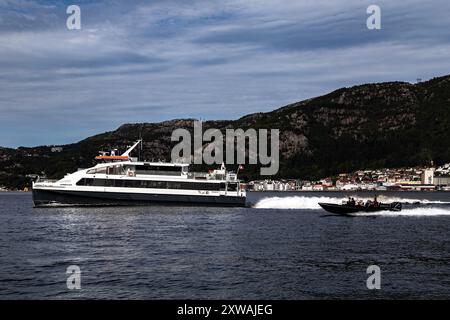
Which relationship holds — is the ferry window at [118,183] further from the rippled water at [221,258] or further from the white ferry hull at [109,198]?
the rippled water at [221,258]

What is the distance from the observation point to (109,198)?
257 ft

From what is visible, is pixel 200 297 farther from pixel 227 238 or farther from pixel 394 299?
pixel 227 238

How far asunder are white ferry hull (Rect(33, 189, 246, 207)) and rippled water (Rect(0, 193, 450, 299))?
57.3 ft

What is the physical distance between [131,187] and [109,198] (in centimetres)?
362

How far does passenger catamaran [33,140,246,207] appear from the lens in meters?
78.7

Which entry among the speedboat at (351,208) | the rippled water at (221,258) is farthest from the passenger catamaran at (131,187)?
the speedboat at (351,208)

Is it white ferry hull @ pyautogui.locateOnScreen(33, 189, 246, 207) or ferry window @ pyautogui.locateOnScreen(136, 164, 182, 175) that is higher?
ferry window @ pyautogui.locateOnScreen(136, 164, 182, 175)

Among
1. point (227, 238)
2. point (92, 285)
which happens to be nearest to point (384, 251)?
point (227, 238)

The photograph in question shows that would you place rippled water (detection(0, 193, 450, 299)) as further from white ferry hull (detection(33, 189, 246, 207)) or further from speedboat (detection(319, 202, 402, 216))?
white ferry hull (detection(33, 189, 246, 207))

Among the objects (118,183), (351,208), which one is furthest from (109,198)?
(351,208)

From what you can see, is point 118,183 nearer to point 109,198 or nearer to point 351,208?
point 109,198

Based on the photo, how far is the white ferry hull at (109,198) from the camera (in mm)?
78500

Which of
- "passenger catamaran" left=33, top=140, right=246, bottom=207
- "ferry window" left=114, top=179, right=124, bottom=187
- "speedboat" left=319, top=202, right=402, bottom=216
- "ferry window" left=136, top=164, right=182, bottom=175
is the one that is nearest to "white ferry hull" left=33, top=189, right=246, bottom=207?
"passenger catamaran" left=33, top=140, right=246, bottom=207

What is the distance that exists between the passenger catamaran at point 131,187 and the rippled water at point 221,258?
58.5 feet
